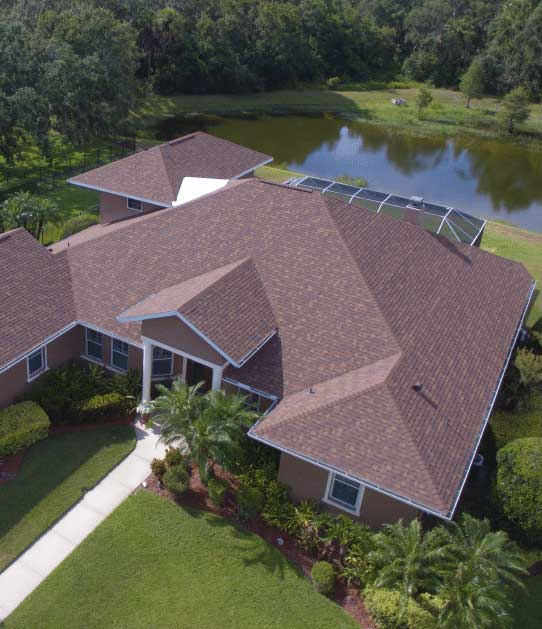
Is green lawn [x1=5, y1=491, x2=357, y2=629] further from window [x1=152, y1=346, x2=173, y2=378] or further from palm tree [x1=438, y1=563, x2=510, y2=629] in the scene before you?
window [x1=152, y1=346, x2=173, y2=378]

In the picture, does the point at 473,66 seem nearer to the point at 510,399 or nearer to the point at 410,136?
the point at 410,136

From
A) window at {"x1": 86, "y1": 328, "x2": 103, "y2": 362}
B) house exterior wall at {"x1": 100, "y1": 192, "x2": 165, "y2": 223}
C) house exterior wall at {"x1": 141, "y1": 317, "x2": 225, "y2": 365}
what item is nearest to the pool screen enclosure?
house exterior wall at {"x1": 100, "y1": 192, "x2": 165, "y2": 223}

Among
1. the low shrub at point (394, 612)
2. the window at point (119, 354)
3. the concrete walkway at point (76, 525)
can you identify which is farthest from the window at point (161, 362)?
the low shrub at point (394, 612)

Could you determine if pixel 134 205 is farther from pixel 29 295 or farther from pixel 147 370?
pixel 147 370

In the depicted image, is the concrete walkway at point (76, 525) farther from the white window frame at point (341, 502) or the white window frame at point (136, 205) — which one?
the white window frame at point (136, 205)

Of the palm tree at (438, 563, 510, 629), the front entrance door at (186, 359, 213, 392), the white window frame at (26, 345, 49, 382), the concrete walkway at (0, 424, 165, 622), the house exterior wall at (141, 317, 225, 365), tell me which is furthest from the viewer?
the front entrance door at (186, 359, 213, 392)
